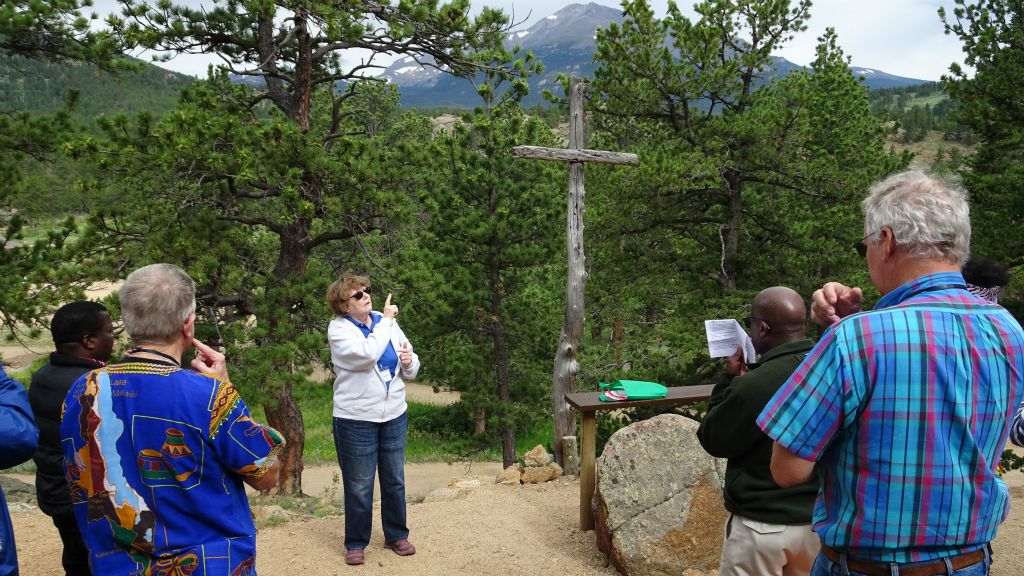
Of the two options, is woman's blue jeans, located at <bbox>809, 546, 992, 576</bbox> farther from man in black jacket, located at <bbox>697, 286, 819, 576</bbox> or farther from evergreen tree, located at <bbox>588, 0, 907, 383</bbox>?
evergreen tree, located at <bbox>588, 0, 907, 383</bbox>

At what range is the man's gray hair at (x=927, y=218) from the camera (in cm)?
154

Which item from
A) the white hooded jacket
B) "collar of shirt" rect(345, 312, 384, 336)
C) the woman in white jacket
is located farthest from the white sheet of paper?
"collar of shirt" rect(345, 312, 384, 336)

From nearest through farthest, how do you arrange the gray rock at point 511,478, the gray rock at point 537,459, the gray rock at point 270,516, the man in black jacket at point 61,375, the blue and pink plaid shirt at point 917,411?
1. the blue and pink plaid shirt at point 917,411
2. the man in black jacket at point 61,375
3. the gray rock at point 270,516
4. the gray rock at point 511,478
5. the gray rock at point 537,459

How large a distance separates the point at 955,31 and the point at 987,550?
11932 millimetres

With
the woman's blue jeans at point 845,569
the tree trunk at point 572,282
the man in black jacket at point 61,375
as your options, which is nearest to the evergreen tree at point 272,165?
the tree trunk at point 572,282

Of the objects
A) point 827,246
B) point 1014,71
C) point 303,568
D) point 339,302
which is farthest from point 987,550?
point 1014,71

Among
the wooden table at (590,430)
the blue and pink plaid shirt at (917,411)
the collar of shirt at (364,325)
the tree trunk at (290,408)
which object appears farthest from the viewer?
the tree trunk at (290,408)

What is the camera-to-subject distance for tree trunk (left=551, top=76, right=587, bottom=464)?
23.6ft

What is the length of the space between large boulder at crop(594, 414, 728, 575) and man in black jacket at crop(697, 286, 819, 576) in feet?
5.54

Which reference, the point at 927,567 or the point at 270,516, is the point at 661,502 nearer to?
the point at 927,567

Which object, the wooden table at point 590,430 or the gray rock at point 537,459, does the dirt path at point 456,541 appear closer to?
the wooden table at point 590,430

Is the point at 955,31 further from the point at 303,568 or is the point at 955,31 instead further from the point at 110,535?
the point at 110,535

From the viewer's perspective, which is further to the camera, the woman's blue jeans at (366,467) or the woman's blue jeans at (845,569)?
the woman's blue jeans at (366,467)

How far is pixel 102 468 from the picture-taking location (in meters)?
1.90
